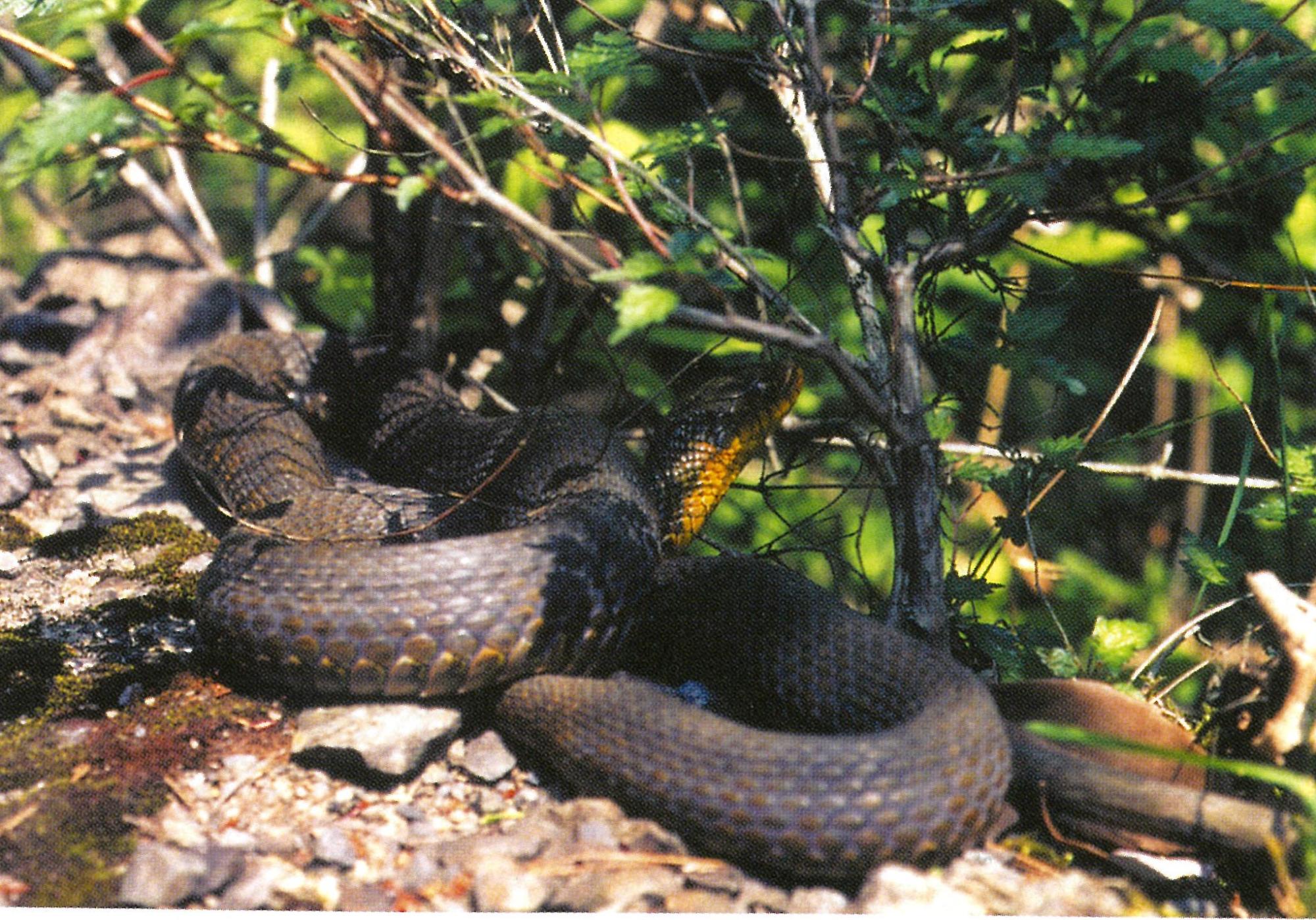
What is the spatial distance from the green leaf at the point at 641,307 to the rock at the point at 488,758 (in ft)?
5.15

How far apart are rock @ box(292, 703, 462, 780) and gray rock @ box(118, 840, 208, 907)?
0.58 metres

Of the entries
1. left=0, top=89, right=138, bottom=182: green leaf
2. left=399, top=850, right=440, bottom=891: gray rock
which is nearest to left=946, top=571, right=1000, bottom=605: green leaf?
left=399, top=850, right=440, bottom=891: gray rock

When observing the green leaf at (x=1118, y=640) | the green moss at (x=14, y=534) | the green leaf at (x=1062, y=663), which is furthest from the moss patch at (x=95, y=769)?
the green leaf at (x=1118, y=640)

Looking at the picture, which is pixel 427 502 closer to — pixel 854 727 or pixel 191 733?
pixel 191 733

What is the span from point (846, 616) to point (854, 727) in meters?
0.40

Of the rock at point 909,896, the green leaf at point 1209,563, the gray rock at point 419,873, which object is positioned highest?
the green leaf at point 1209,563

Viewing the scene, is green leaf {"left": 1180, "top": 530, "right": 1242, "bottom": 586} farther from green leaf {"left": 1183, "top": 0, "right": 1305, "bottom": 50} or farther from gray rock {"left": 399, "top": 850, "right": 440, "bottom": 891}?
gray rock {"left": 399, "top": 850, "right": 440, "bottom": 891}

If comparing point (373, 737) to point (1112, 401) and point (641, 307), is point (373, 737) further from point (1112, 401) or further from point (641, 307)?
point (1112, 401)

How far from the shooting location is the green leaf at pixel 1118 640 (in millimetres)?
3578

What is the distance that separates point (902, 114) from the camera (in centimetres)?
353

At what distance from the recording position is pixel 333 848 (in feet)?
9.64

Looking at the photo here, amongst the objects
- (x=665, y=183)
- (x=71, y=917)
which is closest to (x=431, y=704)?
(x=71, y=917)

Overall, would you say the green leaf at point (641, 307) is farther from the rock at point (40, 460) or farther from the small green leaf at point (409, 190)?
the rock at point (40, 460)

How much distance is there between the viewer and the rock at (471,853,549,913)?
2.72m
